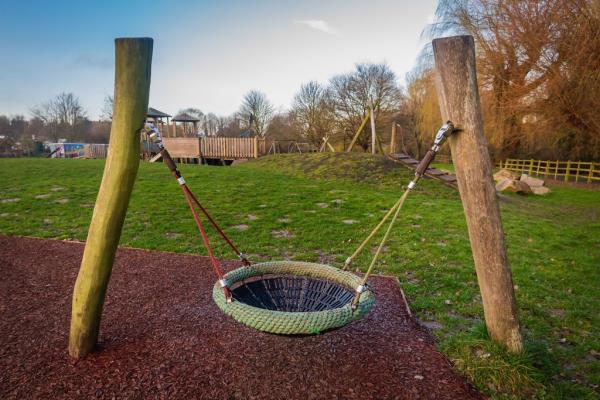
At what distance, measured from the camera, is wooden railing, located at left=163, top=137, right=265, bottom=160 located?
63.9ft

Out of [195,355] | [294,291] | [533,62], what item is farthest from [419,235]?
[533,62]

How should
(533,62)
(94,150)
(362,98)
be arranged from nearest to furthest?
(533,62), (94,150), (362,98)

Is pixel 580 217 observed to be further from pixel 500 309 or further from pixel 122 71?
pixel 122 71

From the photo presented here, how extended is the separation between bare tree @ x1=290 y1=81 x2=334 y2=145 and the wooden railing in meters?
10.2

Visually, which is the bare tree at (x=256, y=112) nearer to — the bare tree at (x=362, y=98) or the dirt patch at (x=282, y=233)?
the bare tree at (x=362, y=98)

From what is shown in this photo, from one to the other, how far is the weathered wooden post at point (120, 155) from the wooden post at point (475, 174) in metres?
1.93

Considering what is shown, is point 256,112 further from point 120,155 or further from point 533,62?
point 120,155

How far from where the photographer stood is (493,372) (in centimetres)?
236

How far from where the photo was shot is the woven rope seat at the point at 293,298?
2.14 m

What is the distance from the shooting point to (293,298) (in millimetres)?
2980

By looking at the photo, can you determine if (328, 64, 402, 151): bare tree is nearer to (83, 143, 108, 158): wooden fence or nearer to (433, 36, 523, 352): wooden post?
(83, 143, 108, 158): wooden fence

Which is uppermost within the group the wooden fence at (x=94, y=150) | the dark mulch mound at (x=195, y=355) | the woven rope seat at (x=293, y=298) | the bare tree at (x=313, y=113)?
the bare tree at (x=313, y=113)

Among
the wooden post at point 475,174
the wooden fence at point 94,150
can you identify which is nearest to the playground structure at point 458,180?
the wooden post at point 475,174

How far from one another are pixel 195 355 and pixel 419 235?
438 centimetres
